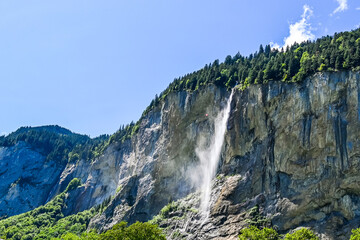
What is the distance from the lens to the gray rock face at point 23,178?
16538cm

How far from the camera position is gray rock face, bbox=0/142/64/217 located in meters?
165

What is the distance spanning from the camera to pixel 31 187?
565 feet

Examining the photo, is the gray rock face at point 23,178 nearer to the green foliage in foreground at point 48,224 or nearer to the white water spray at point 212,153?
the green foliage in foreground at point 48,224

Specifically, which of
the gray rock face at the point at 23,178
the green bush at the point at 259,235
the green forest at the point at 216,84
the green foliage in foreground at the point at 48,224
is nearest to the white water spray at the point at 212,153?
the green forest at the point at 216,84

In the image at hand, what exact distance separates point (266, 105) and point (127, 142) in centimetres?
7201

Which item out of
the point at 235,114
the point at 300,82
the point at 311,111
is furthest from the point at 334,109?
the point at 235,114

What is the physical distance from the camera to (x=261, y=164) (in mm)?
74812

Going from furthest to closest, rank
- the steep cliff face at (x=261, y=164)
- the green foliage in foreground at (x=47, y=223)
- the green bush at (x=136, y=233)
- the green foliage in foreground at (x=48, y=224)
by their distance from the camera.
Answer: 1. the green foliage in foreground at (x=47, y=223)
2. the green foliage in foreground at (x=48, y=224)
3. the steep cliff face at (x=261, y=164)
4. the green bush at (x=136, y=233)

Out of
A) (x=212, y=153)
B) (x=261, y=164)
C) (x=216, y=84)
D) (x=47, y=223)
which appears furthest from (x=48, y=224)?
(x=261, y=164)

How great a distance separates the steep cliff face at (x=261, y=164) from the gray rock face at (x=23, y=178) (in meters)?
70.4

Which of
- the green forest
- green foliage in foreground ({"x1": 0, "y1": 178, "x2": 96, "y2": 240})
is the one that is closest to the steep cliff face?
the green forest

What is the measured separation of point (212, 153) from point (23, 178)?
378ft

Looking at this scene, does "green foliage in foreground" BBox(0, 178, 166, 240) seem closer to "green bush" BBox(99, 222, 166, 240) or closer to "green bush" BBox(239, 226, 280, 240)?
"green bush" BBox(99, 222, 166, 240)

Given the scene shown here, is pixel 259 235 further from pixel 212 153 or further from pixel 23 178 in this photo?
pixel 23 178
